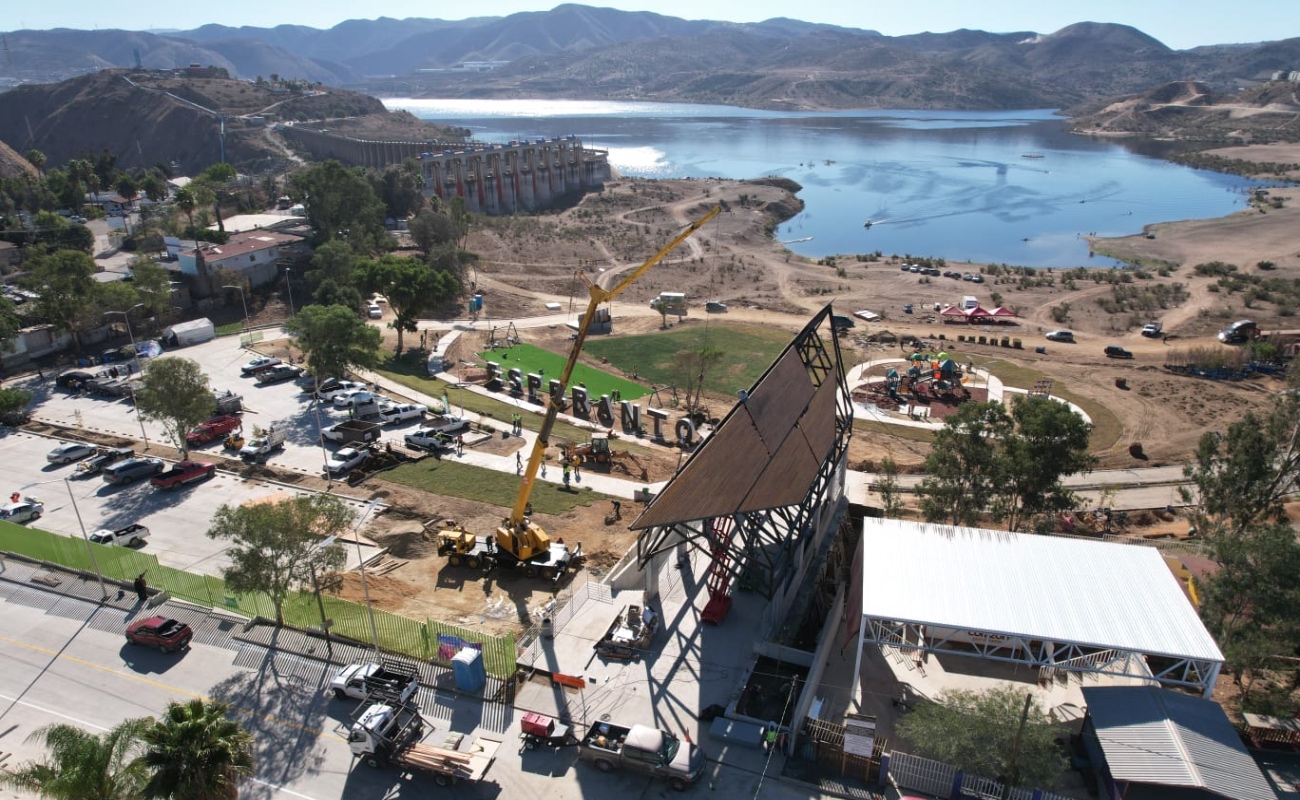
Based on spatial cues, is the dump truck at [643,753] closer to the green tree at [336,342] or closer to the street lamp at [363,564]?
the street lamp at [363,564]

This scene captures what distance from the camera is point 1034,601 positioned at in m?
27.2

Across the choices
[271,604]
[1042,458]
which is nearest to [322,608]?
[271,604]

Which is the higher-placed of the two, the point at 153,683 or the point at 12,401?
the point at 153,683

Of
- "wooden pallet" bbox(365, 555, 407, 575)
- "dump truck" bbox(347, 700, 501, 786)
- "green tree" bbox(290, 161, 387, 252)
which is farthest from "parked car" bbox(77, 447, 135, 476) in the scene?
"green tree" bbox(290, 161, 387, 252)

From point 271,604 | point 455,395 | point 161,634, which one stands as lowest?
point 455,395

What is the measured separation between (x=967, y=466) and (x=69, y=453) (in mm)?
50642

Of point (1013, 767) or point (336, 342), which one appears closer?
point (1013, 767)

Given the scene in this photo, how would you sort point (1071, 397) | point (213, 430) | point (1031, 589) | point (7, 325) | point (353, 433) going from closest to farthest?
point (1031, 589) → point (353, 433) → point (213, 430) → point (7, 325) → point (1071, 397)

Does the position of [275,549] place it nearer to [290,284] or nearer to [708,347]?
[708,347]

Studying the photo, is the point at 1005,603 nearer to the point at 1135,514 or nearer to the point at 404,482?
the point at 1135,514

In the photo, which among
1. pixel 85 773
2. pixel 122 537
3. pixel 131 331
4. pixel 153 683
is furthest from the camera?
pixel 131 331

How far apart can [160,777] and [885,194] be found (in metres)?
190

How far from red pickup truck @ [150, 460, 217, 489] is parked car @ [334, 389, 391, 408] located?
399 inches

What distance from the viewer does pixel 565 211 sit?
502 feet
